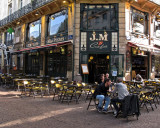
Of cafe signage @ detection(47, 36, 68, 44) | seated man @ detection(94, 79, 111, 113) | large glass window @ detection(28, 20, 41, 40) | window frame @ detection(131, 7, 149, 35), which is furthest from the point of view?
large glass window @ detection(28, 20, 41, 40)

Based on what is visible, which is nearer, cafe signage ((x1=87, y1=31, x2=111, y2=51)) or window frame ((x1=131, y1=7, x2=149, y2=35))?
cafe signage ((x1=87, y1=31, x2=111, y2=51))

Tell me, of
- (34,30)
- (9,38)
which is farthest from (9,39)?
(34,30)

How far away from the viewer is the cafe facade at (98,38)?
520 inches

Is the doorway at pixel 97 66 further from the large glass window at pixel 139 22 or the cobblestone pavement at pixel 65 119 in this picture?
the cobblestone pavement at pixel 65 119

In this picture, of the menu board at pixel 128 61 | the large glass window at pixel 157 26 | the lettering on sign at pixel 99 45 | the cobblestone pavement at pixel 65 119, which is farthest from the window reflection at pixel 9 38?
the cobblestone pavement at pixel 65 119

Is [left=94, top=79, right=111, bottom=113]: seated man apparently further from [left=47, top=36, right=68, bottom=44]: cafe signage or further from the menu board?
[left=47, top=36, right=68, bottom=44]: cafe signage

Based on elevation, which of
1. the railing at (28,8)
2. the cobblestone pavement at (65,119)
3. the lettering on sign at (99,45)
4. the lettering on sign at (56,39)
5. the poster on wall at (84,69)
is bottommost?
the cobblestone pavement at (65,119)

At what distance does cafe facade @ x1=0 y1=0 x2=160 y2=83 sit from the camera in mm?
13219

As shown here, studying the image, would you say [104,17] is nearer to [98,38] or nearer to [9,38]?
[98,38]

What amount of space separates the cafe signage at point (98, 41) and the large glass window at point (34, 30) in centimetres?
663

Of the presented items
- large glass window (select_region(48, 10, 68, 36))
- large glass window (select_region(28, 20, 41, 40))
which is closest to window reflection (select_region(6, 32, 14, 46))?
large glass window (select_region(28, 20, 41, 40))

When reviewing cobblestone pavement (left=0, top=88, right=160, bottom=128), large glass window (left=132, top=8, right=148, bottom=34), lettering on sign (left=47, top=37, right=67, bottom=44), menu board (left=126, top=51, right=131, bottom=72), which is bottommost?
cobblestone pavement (left=0, top=88, right=160, bottom=128)

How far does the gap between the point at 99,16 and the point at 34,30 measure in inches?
315

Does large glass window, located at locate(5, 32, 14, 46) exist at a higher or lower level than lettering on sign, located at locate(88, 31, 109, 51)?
higher
